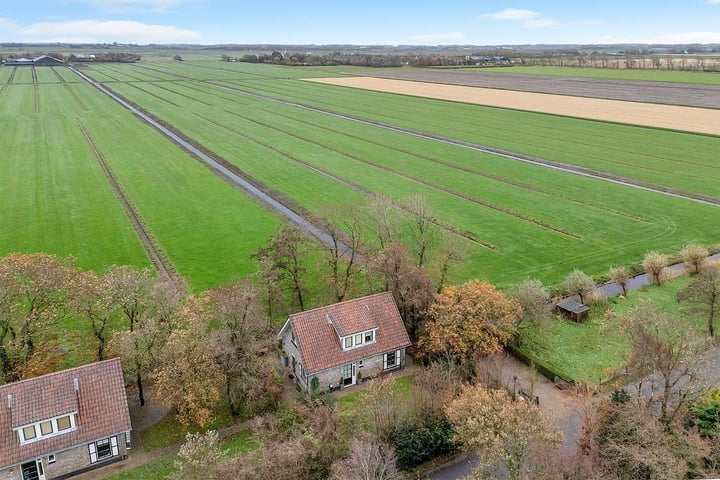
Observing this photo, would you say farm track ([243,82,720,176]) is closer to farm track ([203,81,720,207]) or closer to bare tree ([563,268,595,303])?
farm track ([203,81,720,207])

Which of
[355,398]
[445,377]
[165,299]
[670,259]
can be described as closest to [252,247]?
[165,299]

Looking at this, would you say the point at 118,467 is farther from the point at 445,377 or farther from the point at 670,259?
the point at 670,259

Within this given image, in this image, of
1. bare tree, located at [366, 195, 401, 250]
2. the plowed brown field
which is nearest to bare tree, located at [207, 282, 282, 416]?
bare tree, located at [366, 195, 401, 250]

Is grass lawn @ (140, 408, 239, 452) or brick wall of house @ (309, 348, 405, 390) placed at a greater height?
brick wall of house @ (309, 348, 405, 390)

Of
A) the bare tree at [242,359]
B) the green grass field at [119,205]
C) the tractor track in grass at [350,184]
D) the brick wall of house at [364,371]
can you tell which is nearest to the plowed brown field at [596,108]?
the tractor track in grass at [350,184]

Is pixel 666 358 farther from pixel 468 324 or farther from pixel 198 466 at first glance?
pixel 198 466

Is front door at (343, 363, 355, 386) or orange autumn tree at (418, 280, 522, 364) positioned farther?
front door at (343, 363, 355, 386)
